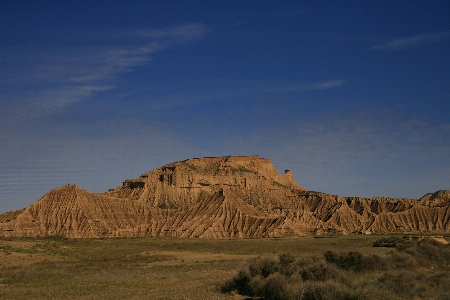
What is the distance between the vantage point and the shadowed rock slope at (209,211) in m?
96.9

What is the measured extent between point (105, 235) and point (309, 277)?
7658 centimetres

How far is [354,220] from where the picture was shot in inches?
5261

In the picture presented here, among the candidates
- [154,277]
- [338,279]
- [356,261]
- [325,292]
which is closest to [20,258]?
[154,277]

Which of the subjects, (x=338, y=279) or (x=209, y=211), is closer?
(x=338, y=279)

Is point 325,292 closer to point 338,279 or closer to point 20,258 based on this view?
point 338,279

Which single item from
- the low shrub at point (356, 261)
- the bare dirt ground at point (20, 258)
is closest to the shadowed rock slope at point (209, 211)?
the bare dirt ground at point (20, 258)

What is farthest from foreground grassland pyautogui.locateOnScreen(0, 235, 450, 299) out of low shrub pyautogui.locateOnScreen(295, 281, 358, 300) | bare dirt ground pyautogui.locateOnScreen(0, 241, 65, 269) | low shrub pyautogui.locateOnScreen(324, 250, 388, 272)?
low shrub pyautogui.locateOnScreen(295, 281, 358, 300)

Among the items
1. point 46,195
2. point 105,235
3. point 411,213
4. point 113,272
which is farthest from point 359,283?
point 411,213

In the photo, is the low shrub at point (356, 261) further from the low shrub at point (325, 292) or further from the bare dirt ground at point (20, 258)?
the bare dirt ground at point (20, 258)

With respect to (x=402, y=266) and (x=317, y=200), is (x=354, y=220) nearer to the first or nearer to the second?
(x=317, y=200)

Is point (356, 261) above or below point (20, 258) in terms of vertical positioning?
above

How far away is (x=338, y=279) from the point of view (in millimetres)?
21562

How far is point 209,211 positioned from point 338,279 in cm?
8565

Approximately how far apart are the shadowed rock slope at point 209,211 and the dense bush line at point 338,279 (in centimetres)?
6901
